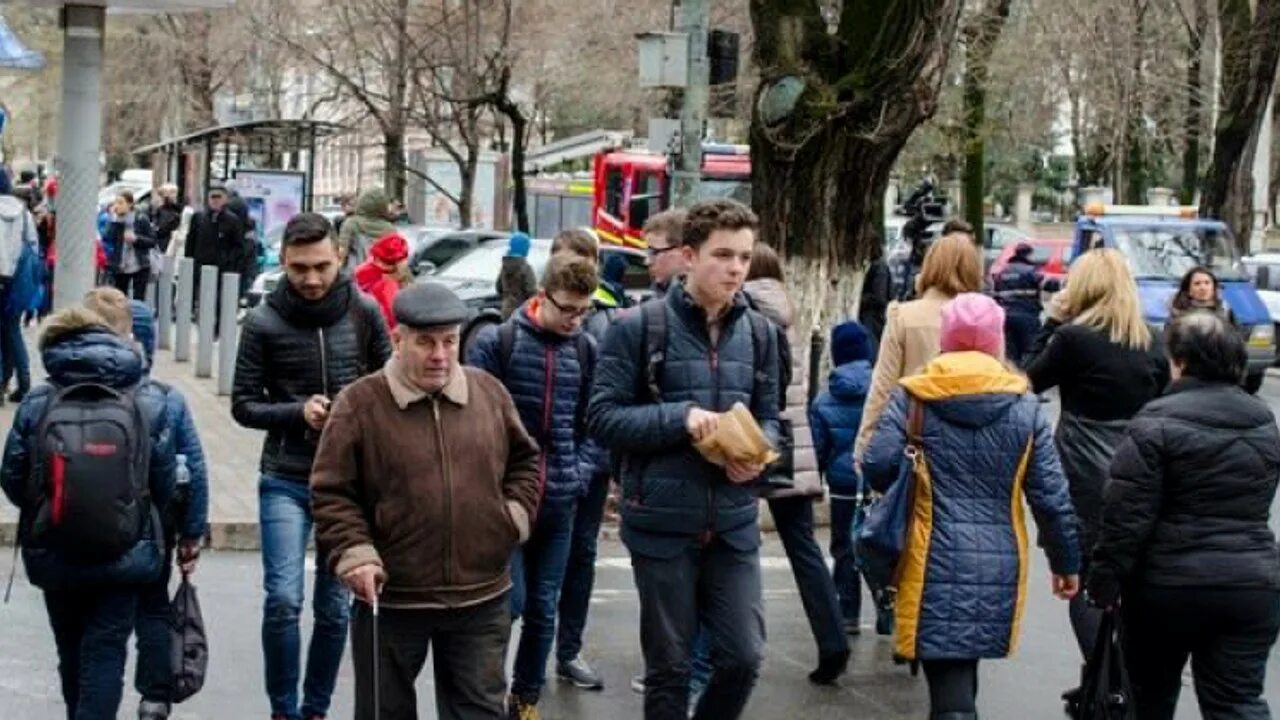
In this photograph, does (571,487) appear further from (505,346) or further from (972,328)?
(972,328)

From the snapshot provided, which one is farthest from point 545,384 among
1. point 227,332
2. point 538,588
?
point 227,332

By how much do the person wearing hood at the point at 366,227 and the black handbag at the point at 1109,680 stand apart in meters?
8.08

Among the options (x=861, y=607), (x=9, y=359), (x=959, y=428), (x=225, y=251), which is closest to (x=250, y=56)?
(x=225, y=251)

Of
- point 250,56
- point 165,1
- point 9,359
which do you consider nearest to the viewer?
point 165,1

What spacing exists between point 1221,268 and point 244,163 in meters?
18.4

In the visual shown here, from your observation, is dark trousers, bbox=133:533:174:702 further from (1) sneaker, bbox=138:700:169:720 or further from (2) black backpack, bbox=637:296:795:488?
(2) black backpack, bbox=637:296:795:488

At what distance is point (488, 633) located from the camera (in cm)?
636

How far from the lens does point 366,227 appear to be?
15008 millimetres

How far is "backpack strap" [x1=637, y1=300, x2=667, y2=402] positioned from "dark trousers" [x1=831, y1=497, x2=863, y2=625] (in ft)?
10.5

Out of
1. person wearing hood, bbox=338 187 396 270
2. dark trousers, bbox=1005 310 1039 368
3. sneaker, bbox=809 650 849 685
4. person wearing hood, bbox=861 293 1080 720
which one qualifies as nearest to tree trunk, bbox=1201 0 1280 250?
dark trousers, bbox=1005 310 1039 368

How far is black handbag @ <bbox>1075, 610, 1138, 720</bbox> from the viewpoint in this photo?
7.31 metres

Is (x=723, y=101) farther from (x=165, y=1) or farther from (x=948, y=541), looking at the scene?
(x=948, y=541)

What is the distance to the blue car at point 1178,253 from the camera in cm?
2662

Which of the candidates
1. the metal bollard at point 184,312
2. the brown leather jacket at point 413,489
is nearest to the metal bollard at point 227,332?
the metal bollard at point 184,312
